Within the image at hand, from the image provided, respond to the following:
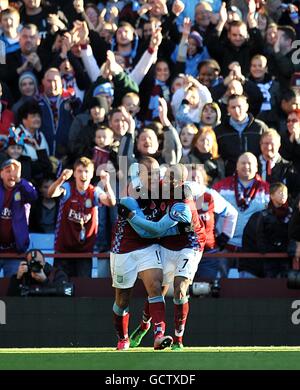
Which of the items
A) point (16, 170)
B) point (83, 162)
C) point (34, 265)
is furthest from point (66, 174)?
point (34, 265)

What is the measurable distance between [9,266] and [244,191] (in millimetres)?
2998

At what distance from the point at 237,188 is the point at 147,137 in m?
1.26

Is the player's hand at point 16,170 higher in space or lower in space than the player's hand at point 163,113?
lower

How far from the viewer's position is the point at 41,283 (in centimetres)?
1495

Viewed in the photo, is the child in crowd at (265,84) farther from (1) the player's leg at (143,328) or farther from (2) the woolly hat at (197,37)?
(1) the player's leg at (143,328)

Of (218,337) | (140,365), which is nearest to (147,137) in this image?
(218,337)

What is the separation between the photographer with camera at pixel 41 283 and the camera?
1484 centimetres

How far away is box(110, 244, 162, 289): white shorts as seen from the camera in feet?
40.9

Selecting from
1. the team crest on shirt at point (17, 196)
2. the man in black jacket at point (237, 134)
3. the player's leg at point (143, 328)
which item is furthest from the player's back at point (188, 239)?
the man in black jacket at point (237, 134)

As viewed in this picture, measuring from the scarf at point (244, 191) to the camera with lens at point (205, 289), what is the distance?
1039mm

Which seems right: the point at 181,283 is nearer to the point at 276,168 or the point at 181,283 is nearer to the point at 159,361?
the point at 159,361

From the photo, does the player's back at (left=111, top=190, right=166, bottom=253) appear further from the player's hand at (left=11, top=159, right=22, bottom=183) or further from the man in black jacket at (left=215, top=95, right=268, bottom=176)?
the man in black jacket at (left=215, top=95, right=268, bottom=176)

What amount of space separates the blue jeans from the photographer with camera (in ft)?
0.92

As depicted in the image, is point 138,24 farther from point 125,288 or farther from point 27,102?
point 125,288
